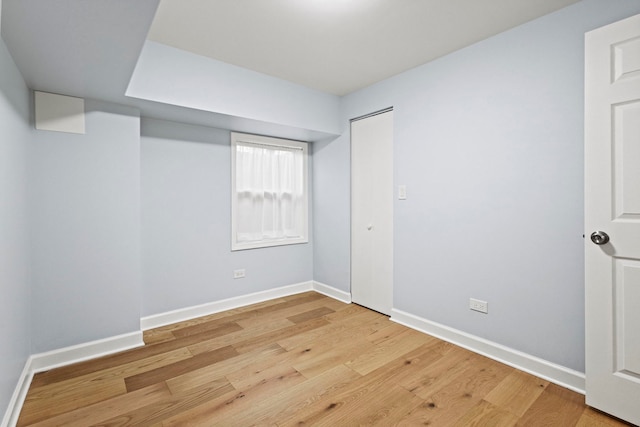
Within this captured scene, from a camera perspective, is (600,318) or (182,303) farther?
(182,303)

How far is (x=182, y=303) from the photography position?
120 inches

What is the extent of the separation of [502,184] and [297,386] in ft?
6.81

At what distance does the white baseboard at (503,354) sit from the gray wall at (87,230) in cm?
251

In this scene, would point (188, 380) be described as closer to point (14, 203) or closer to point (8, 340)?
point (8, 340)

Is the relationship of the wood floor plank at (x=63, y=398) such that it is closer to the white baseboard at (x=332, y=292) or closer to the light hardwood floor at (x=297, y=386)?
the light hardwood floor at (x=297, y=386)

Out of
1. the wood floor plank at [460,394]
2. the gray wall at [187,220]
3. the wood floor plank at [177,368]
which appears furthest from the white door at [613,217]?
the gray wall at [187,220]

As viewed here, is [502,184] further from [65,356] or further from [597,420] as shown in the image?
[65,356]

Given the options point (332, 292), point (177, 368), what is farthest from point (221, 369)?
point (332, 292)

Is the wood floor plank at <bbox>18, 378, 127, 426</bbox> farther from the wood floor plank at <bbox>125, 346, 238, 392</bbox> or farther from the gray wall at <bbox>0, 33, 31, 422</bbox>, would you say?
the gray wall at <bbox>0, 33, 31, 422</bbox>

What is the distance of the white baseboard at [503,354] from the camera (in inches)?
76.5

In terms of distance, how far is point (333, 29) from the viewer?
7.30 ft

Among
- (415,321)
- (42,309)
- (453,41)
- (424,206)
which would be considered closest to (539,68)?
(453,41)

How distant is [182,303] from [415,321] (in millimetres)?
2331

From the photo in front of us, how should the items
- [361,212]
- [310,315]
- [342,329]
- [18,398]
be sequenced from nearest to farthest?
1. [18,398]
2. [342,329]
3. [310,315]
4. [361,212]
